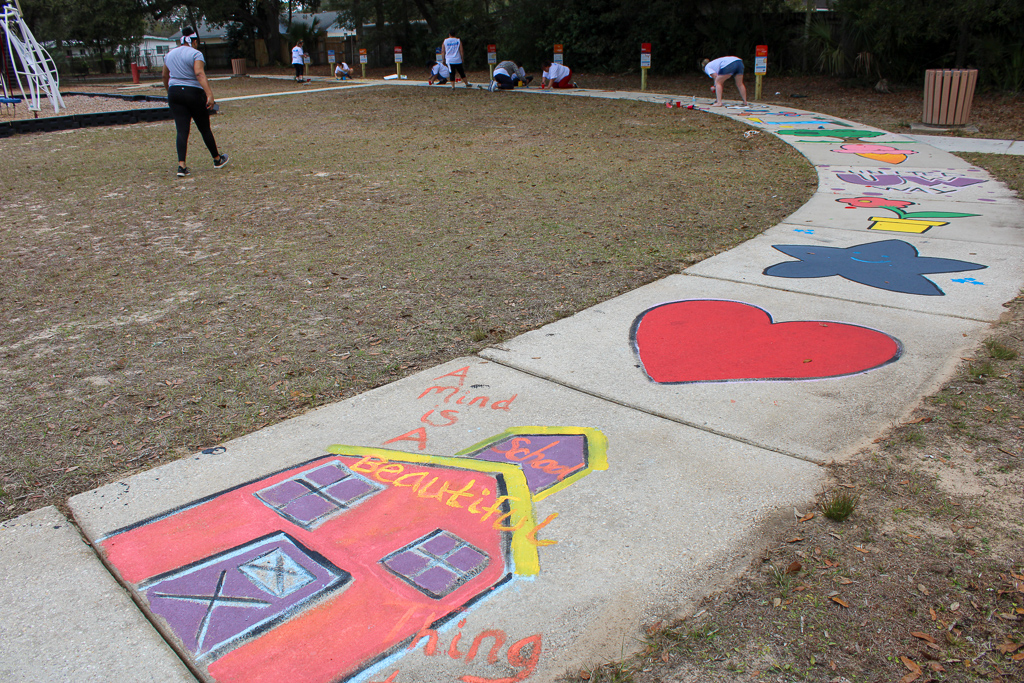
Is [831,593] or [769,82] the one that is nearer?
[831,593]

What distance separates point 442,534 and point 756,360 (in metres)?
2.00

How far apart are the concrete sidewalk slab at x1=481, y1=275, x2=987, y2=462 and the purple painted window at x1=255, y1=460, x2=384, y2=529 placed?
1.20m

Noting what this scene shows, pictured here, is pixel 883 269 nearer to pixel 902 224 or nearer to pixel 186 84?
pixel 902 224

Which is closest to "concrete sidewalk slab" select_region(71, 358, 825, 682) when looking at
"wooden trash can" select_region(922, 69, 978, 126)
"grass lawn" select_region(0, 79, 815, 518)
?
"grass lawn" select_region(0, 79, 815, 518)

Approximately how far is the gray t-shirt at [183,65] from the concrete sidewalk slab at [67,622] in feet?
25.7

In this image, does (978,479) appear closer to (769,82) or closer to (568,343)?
(568,343)

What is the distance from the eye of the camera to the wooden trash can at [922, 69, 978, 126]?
1155 centimetres

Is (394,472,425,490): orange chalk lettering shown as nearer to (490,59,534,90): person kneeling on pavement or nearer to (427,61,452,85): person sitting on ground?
(490,59,534,90): person kneeling on pavement

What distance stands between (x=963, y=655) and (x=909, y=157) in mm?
9267

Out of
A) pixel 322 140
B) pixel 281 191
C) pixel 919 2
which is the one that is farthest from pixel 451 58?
pixel 281 191

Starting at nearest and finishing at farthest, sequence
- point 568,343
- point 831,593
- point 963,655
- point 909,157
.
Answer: point 963,655
point 831,593
point 568,343
point 909,157

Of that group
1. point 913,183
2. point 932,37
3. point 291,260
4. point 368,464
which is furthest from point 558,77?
point 368,464

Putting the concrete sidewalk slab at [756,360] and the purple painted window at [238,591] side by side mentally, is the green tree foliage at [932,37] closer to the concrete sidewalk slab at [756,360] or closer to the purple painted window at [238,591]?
the concrete sidewalk slab at [756,360]

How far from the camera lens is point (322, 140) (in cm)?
1273
